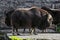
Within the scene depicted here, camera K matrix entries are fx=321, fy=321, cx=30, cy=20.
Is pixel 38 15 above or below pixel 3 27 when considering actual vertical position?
above

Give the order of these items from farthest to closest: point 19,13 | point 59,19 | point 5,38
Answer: point 59,19, point 19,13, point 5,38

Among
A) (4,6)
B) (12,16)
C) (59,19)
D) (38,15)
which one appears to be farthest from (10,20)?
(4,6)

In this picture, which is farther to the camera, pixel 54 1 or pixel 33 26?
pixel 54 1

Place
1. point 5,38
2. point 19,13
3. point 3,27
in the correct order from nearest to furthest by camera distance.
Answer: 1. point 5,38
2. point 19,13
3. point 3,27

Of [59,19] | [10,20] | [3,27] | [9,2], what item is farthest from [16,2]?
[10,20]

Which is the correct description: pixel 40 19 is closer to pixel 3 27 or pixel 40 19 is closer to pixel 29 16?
pixel 29 16

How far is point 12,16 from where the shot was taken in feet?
28.8

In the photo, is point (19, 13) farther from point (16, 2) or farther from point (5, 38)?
point (16, 2)

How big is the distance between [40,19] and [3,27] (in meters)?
4.83

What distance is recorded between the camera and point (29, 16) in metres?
8.68

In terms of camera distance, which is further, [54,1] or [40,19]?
[54,1]

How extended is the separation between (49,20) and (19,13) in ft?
2.89

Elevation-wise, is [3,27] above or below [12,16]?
below

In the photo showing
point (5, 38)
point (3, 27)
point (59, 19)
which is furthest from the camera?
point (3, 27)
